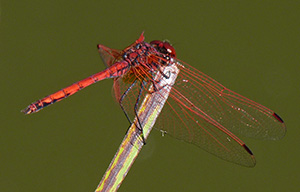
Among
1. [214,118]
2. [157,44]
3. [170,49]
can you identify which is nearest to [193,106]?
[214,118]

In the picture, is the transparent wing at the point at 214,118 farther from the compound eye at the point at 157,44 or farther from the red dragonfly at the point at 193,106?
the compound eye at the point at 157,44

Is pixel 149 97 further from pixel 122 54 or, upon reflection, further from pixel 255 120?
pixel 255 120

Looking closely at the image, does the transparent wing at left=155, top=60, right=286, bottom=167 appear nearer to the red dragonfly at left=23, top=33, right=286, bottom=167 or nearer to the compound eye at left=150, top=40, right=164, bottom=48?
the red dragonfly at left=23, top=33, right=286, bottom=167

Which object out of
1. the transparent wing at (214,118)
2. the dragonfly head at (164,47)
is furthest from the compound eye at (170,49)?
the transparent wing at (214,118)

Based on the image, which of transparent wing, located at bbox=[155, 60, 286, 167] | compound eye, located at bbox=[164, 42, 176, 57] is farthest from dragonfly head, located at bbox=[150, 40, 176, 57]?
transparent wing, located at bbox=[155, 60, 286, 167]

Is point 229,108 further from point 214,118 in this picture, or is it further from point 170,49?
point 170,49

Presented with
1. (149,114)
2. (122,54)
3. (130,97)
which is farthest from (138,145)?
(122,54)
